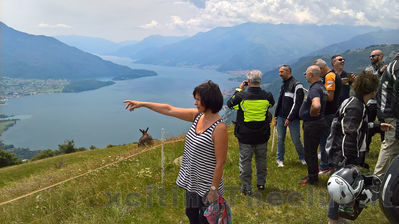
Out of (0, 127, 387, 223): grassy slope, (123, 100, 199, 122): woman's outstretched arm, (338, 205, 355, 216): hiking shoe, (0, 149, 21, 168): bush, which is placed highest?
(123, 100, 199, 122): woman's outstretched arm

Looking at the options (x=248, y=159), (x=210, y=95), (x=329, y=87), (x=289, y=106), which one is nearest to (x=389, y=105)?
(x=329, y=87)

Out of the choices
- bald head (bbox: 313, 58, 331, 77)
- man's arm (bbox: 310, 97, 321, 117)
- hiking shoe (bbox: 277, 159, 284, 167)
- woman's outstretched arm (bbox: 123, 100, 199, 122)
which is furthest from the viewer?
hiking shoe (bbox: 277, 159, 284, 167)

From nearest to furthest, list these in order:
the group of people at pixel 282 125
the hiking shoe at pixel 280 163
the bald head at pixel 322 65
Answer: the group of people at pixel 282 125, the bald head at pixel 322 65, the hiking shoe at pixel 280 163

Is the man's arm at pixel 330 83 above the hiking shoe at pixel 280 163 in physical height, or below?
above

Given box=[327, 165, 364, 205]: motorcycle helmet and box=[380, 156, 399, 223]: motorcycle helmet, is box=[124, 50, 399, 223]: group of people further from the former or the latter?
box=[380, 156, 399, 223]: motorcycle helmet

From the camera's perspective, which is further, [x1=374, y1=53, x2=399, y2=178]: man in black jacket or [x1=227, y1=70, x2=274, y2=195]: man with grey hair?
[x1=227, y1=70, x2=274, y2=195]: man with grey hair

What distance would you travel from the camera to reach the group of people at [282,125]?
133 inches

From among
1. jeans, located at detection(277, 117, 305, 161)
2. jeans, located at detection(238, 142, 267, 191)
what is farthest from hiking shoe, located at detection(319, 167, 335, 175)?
jeans, located at detection(238, 142, 267, 191)

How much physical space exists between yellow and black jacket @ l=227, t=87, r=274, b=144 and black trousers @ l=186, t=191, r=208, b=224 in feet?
7.57

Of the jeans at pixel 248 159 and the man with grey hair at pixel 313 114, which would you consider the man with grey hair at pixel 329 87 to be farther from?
the jeans at pixel 248 159

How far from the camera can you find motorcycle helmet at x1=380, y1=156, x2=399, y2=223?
255 cm

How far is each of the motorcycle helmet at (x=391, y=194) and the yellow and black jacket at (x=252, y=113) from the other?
2.97 m

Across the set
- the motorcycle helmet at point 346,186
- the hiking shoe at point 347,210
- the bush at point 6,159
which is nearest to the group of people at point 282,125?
the hiking shoe at point 347,210

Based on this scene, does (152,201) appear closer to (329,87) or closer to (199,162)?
(199,162)
